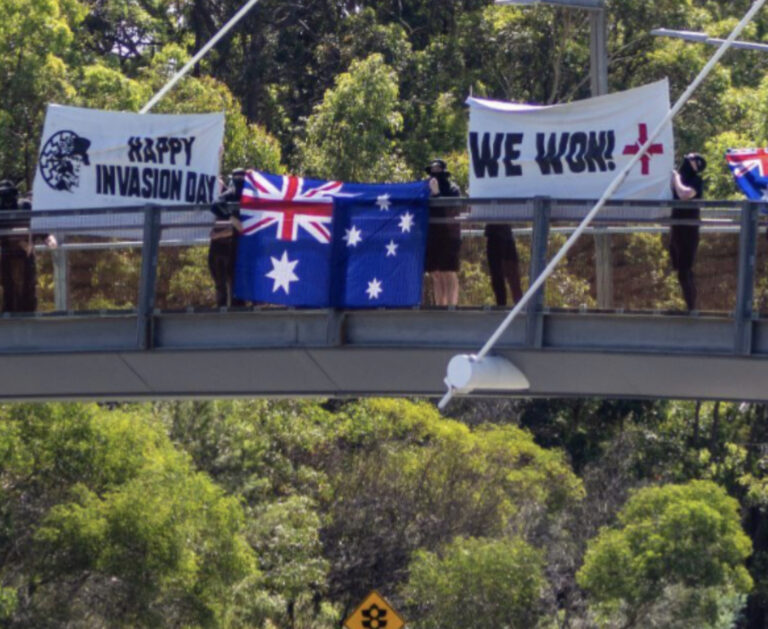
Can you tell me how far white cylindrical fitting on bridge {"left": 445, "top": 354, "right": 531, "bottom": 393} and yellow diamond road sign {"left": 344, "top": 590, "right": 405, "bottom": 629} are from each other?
10.4 meters

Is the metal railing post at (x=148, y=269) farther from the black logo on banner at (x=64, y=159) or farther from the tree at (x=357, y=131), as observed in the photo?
the tree at (x=357, y=131)

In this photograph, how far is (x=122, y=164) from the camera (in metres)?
18.5

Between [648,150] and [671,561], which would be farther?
[671,561]

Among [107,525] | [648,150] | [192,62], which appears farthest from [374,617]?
[648,150]

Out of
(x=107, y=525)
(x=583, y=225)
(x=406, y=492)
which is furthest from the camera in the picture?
(x=406, y=492)

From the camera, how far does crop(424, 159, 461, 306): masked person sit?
1700cm

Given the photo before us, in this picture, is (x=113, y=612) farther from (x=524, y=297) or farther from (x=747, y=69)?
(x=747, y=69)

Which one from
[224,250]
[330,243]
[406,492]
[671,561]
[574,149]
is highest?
[574,149]

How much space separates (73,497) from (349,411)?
1025 cm

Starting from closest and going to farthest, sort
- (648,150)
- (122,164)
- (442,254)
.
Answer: (648,150) → (442,254) → (122,164)

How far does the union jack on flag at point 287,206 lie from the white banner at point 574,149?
1.34 m

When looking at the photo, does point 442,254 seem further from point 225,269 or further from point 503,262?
point 225,269

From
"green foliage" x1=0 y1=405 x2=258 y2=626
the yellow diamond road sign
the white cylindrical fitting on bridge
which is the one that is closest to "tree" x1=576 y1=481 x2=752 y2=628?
"green foliage" x1=0 y1=405 x2=258 y2=626

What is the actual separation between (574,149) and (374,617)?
35.6 feet
